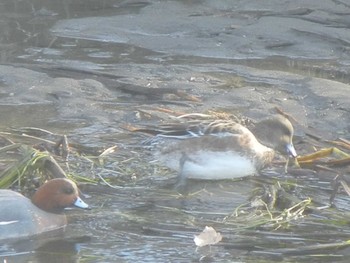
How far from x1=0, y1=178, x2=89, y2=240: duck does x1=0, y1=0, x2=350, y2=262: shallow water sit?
0.10m

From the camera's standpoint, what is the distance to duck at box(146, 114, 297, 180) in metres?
8.39

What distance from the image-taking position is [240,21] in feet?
49.4

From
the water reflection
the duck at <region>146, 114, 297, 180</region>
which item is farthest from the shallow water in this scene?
the duck at <region>146, 114, 297, 180</region>

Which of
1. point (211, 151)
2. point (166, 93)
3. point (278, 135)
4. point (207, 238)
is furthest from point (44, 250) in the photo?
point (166, 93)

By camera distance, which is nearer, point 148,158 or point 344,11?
point 148,158

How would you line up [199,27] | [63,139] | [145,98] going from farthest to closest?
1. [199,27]
2. [145,98]
3. [63,139]

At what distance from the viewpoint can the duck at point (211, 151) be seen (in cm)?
839

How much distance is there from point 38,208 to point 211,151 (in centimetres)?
145

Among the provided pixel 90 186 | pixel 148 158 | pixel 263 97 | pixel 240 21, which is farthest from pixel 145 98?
pixel 240 21

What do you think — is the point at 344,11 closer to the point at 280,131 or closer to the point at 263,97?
the point at 263,97

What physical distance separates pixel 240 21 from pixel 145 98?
13.4 feet

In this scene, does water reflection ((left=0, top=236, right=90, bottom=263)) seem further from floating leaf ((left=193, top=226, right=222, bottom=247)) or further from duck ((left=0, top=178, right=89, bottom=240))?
floating leaf ((left=193, top=226, right=222, bottom=247))

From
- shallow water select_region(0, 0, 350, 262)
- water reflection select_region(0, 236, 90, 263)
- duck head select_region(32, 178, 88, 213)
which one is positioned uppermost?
duck head select_region(32, 178, 88, 213)

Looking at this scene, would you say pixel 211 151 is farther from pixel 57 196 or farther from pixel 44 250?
pixel 44 250
